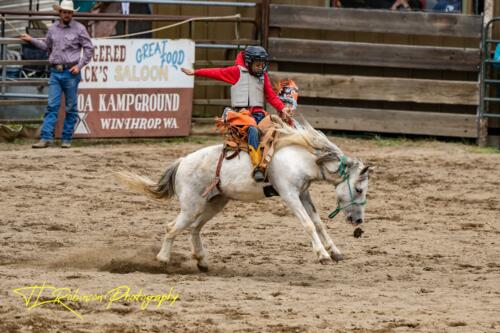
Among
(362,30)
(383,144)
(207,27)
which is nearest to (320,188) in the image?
(383,144)

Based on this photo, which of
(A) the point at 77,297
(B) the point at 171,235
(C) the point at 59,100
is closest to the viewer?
(A) the point at 77,297

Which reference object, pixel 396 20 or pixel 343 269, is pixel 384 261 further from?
pixel 396 20

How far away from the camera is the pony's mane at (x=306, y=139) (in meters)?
8.98

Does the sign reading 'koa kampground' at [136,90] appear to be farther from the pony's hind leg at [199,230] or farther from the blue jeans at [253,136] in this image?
the blue jeans at [253,136]

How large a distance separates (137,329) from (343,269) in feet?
9.88

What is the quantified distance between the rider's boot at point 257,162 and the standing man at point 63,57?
613 centimetres

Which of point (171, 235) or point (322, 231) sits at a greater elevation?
point (322, 231)

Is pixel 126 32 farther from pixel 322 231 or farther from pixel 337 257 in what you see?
pixel 337 257

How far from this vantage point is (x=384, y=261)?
9.59 metres

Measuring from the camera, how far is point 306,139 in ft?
29.6

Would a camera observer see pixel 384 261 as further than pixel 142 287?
Yes

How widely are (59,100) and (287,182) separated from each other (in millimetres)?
6627

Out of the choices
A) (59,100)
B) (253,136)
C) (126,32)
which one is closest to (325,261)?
(253,136)

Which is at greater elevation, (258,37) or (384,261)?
(258,37)
